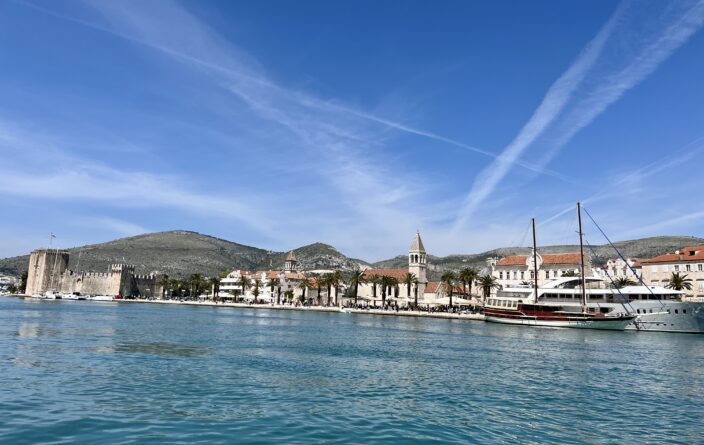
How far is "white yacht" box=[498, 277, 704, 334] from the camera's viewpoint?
60.7 metres

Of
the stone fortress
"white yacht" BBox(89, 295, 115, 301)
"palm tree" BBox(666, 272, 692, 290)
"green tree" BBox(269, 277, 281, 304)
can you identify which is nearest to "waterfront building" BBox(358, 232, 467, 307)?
"green tree" BBox(269, 277, 281, 304)

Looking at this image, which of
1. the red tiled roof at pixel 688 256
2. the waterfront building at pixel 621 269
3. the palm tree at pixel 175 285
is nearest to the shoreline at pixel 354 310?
the palm tree at pixel 175 285

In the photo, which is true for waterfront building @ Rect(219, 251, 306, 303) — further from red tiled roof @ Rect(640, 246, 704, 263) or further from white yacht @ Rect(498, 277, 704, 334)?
red tiled roof @ Rect(640, 246, 704, 263)

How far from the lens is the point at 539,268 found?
10838 cm

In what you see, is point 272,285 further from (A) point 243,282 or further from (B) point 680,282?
(B) point 680,282

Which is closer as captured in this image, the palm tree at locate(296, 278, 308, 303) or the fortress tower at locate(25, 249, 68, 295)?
the palm tree at locate(296, 278, 308, 303)

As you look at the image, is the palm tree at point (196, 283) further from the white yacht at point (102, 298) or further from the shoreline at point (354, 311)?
the white yacht at point (102, 298)

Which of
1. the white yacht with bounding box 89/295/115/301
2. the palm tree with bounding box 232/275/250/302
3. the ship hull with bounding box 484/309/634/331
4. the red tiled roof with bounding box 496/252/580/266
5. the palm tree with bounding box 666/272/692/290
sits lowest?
the ship hull with bounding box 484/309/634/331

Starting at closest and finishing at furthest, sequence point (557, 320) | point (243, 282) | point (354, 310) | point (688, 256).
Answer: point (557, 320)
point (688, 256)
point (354, 310)
point (243, 282)

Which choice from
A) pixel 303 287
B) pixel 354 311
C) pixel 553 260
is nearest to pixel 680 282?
pixel 553 260

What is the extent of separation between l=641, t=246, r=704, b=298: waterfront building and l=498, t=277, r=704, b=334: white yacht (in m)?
18.3

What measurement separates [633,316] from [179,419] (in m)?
63.3

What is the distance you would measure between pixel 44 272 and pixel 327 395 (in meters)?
163

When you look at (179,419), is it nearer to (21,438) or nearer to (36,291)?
(21,438)
